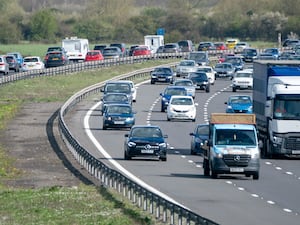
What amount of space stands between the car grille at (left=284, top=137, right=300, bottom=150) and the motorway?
1.69ft

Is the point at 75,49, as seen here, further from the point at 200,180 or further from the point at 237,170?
the point at 237,170

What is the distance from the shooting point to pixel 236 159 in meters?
37.8

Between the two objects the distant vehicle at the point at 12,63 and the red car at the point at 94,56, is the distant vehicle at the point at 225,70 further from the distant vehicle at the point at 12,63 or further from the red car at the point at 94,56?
the distant vehicle at the point at 12,63

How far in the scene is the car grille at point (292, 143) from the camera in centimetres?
4450

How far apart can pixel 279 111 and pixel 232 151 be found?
7.73 meters

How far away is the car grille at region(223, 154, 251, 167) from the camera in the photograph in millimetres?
37750

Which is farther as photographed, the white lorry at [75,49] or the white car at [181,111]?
the white lorry at [75,49]

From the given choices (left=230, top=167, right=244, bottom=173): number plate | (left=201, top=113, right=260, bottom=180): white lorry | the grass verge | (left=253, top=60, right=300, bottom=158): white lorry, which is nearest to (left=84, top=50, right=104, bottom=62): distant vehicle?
(left=253, top=60, right=300, bottom=158): white lorry

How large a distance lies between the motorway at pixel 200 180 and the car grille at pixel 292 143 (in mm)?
516

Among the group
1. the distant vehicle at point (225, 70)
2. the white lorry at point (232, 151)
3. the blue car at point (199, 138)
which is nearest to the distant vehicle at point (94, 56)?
the distant vehicle at point (225, 70)

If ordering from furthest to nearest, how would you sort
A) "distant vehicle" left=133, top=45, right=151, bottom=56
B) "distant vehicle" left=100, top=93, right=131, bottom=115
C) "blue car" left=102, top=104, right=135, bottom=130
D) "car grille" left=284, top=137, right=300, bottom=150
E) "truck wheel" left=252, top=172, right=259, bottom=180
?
"distant vehicle" left=133, top=45, right=151, bottom=56
"distant vehicle" left=100, top=93, right=131, bottom=115
"blue car" left=102, top=104, right=135, bottom=130
"car grille" left=284, top=137, right=300, bottom=150
"truck wheel" left=252, top=172, right=259, bottom=180

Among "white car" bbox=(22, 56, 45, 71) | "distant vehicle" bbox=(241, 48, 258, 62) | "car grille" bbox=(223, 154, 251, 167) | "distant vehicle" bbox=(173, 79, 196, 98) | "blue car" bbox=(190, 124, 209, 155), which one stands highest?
"car grille" bbox=(223, 154, 251, 167)

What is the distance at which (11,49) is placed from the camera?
472 ft

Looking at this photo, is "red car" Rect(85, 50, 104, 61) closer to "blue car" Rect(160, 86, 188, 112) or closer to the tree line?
"blue car" Rect(160, 86, 188, 112)
